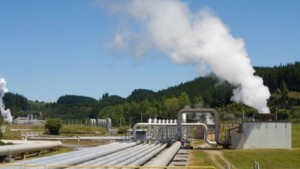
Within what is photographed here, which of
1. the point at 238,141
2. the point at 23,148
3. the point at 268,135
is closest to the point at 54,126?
the point at 238,141

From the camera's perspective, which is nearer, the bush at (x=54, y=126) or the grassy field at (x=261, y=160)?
the grassy field at (x=261, y=160)

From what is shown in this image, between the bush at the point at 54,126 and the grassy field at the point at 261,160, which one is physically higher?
the bush at the point at 54,126

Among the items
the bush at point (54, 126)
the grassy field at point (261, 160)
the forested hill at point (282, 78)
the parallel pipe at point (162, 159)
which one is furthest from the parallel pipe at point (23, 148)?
the forested hill at point (282, 78)

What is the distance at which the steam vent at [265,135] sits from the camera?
48.8m

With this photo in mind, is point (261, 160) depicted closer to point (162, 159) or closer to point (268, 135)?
point (162, 159)

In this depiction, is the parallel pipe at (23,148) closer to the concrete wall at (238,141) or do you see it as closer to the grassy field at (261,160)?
the grassy field at (261,160)

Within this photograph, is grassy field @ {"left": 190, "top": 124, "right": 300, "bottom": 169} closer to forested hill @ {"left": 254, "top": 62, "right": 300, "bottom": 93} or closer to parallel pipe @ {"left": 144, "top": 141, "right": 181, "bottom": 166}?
parallel pipe @ {"left": 144, "top": 141, "right": 181, "bottom": 166}

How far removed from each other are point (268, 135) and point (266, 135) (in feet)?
0.63

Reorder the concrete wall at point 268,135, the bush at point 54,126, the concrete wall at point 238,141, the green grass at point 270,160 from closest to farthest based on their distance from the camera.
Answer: the green grass at point 270,160
the concrete wall at point 268,135
the concrete wall at point 238,141
the bush at point 54,126

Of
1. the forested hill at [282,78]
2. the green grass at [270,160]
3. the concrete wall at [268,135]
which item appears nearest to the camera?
the green grass at [270,160]

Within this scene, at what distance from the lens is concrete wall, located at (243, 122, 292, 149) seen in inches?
1919

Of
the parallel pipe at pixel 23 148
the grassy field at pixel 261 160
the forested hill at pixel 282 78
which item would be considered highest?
the forested hill at pixel 282 78

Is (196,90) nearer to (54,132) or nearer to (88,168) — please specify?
(54,132)

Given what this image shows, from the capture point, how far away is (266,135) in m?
49.0
